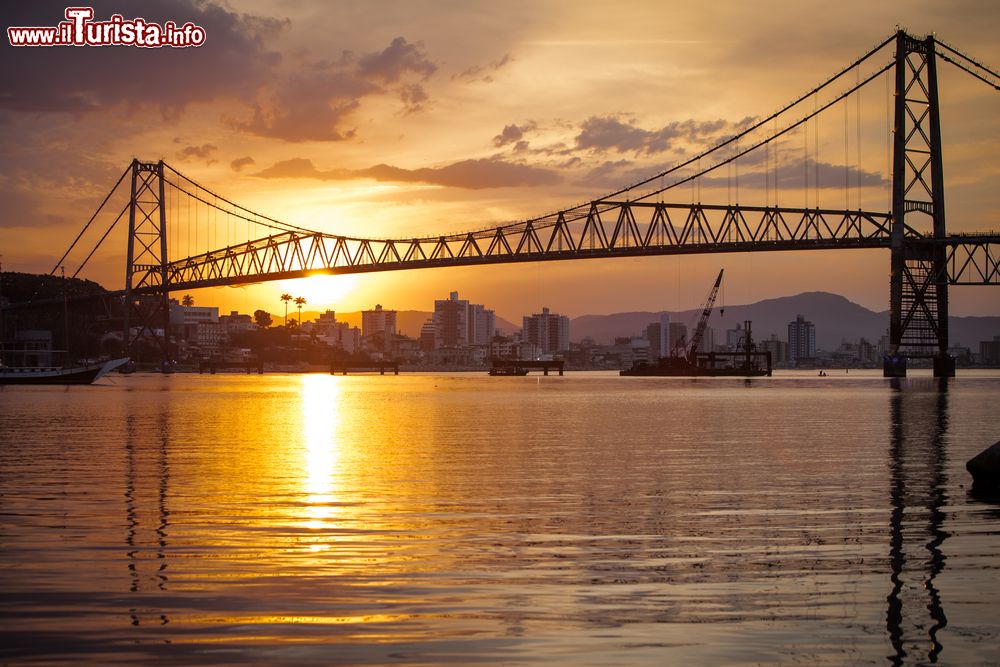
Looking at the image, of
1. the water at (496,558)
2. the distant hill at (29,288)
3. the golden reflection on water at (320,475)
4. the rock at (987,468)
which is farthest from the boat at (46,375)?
the rock at (987,468)

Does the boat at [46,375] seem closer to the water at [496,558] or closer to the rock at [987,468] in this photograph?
the water at [496,558]

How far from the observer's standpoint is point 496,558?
12.5 m

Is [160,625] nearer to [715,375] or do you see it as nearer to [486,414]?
[486,414]

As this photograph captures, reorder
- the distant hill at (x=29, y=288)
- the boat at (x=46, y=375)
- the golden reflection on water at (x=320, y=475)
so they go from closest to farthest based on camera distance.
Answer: the golden reflection on water at (x=320, y=475) < the boat at (x=46, y=375) < the distant hill at (x=29, y=288)

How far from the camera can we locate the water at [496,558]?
342 inches

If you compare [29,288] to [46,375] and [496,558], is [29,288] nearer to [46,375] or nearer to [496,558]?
[46,375]

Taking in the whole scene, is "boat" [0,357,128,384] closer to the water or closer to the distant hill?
the distant hill

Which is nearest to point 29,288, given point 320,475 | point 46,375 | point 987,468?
point 46,375

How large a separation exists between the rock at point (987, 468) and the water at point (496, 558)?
611mm

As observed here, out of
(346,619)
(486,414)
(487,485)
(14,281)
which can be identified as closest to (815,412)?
(486,414)

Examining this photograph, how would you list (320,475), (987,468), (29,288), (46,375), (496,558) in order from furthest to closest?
(29,288)
(46,375)
(320,475)
(987,468)
(496,558)

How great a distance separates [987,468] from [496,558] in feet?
34.6

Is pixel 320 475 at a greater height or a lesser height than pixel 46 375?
lesser

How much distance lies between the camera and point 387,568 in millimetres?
11844
